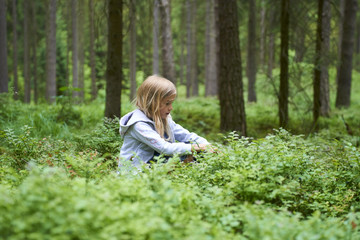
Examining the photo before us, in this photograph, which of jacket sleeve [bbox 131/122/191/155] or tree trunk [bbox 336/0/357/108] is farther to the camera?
tree trunk [bbox 336/0/357/108]

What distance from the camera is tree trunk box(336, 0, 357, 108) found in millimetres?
14422

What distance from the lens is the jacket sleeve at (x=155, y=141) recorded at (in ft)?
11.7

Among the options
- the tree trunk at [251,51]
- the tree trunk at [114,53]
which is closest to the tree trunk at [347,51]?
the tree trunk at [251,51]

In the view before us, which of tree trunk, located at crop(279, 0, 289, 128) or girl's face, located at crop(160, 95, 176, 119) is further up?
tree trunk, located at crop(279, 0, 289, 128)

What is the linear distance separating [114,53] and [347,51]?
11.6m

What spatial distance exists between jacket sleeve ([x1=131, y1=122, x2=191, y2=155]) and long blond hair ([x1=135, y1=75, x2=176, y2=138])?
0.51ft

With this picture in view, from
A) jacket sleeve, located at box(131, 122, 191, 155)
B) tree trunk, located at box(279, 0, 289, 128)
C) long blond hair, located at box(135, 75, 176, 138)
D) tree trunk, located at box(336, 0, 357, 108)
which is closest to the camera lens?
jacket sleeve, located at box(131, 122, 191, 155)

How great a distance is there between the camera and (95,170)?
10.1 ft

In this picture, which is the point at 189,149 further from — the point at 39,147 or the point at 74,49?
the point at 74,49

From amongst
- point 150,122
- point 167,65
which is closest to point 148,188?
point 150,122

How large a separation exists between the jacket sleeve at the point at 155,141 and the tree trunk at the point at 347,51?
509 inches

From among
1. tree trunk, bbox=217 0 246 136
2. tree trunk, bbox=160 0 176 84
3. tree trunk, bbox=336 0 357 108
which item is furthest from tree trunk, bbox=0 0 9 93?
tree trunk, bbox=336 0 357 108

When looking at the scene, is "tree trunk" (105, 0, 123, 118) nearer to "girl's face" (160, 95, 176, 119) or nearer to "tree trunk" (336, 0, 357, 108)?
"girl's face" (160, 95, 176, 119)

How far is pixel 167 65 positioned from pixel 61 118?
236 inches
